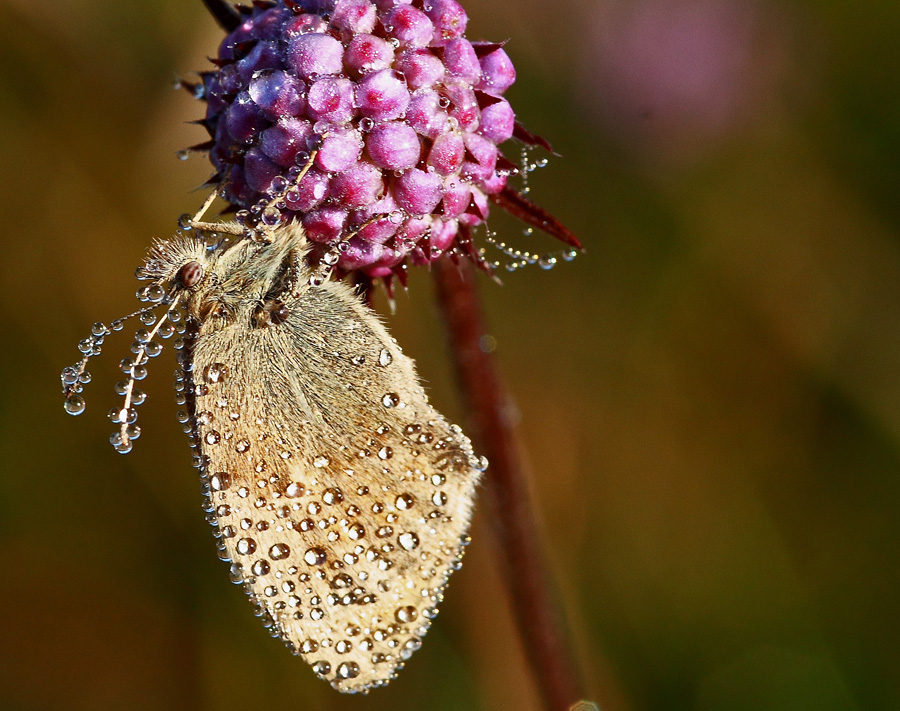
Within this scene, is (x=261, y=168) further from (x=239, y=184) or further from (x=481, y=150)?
(x=481, y=150)

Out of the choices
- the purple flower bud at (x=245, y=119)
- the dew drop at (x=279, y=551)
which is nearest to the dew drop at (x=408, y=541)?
the dew drop at (x=279, y=551)

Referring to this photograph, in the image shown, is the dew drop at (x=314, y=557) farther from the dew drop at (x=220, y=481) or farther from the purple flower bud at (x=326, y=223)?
the purple flower bud at (x=326, y=223)

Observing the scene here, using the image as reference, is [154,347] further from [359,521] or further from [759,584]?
[759,584]

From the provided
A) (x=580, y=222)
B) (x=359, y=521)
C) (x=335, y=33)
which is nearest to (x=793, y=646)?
(x=580, y=222)

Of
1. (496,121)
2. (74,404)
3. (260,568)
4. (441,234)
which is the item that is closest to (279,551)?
(260,568)

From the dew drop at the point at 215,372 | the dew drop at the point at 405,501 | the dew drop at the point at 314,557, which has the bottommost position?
the dew drop at the point at 314,557

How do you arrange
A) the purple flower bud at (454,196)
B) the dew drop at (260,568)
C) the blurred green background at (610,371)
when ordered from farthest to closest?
the blurred green background at (610,371), the dew drop at (260,568), the purple flower bud at (454,196)
